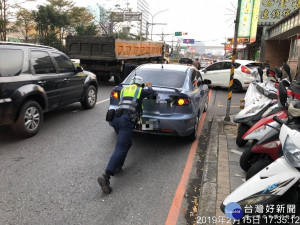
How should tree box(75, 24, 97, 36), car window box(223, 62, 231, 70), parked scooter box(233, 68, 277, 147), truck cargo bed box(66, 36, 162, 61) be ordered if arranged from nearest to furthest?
parked scooter box(233, 68, 277, 147)
truck cargo bed box(66, 36, 162, 61)
car window box(223, 62, 231, 70)
tree box(75, 24, 97, 36)

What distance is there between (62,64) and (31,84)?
1515mm

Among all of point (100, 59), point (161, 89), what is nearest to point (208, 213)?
point (161, 89)

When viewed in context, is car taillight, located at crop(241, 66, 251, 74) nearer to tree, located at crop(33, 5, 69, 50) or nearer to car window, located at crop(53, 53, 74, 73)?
car window, located at crop(53, 53, 74, 73)

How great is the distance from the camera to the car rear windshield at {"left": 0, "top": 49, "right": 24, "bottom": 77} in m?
4.83

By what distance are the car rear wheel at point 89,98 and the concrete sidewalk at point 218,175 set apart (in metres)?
3.69

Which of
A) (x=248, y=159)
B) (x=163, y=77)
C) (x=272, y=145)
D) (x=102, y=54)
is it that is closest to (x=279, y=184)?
(x=272, y=145)

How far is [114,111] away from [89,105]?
14.1 ft

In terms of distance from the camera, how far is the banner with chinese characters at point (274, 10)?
18.3 metres

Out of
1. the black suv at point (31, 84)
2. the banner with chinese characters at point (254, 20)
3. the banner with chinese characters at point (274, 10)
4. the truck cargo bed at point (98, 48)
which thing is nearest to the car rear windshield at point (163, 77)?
the black suv at point (31, 84)

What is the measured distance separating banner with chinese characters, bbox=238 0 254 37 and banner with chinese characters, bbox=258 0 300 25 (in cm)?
175

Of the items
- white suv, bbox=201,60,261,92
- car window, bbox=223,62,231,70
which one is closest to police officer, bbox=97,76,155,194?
white suv, bbox=201,60,261,92

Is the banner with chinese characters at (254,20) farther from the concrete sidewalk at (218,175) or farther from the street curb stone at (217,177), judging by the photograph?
the street curb stone at (217,177)

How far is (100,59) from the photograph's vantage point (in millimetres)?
12414

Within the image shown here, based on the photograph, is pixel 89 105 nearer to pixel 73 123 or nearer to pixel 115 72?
pixel 73 123
